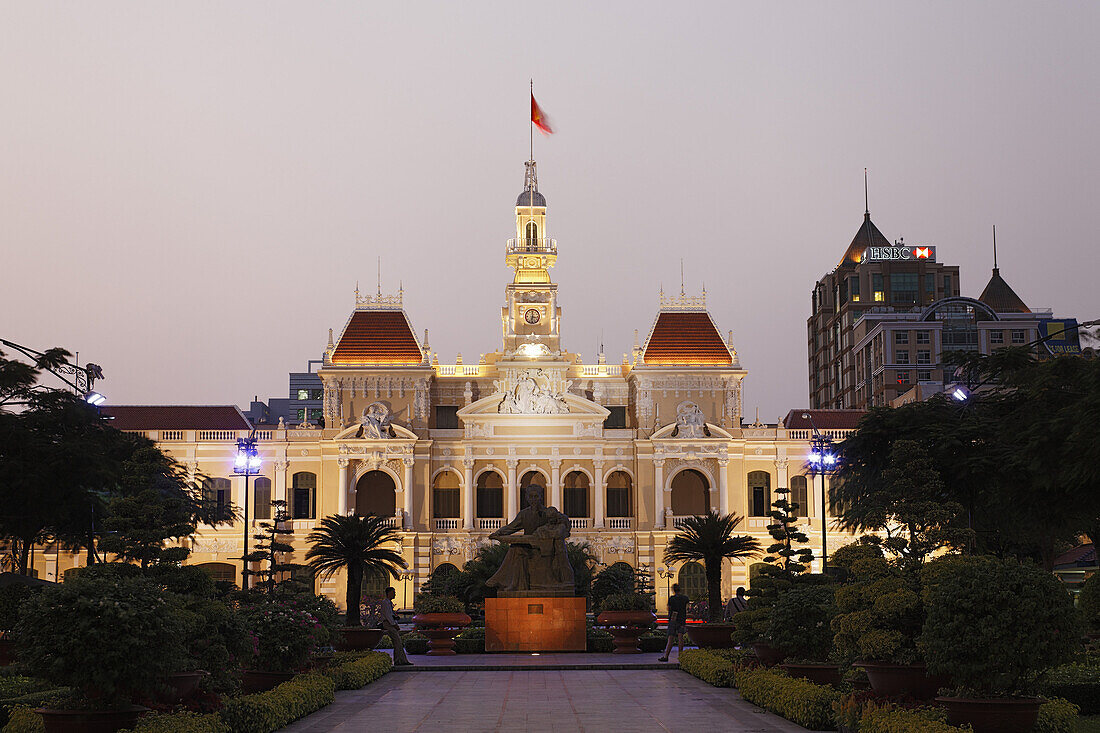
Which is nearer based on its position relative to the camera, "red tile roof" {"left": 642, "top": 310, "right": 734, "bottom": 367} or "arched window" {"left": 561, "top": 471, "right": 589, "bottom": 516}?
"red tile roof" {"left": 642, "top": 310, "right": 734, "bottom": 367}

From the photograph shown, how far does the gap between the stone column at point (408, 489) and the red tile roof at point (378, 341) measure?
17.8ft

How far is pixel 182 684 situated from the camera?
15.6 meters

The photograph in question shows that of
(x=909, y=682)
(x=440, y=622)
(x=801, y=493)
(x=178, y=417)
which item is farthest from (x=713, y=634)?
(x=178, y=417)

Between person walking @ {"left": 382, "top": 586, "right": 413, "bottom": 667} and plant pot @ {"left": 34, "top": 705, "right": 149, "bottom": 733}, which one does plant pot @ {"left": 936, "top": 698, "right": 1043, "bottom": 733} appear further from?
person walking @ {"left": 382, "top": 586, "right": 413, "bottom": 667}

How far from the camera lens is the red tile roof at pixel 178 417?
247 feet

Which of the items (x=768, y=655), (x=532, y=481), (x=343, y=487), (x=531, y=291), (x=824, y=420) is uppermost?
(x=531, y=291)

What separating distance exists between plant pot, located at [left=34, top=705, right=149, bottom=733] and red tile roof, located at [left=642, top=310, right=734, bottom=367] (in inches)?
2344

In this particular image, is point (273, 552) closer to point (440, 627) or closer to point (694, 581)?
point (440, 627)

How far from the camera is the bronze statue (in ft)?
99.8

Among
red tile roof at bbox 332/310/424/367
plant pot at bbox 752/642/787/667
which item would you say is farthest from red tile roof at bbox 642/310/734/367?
plant pot at bbox 752/642/787/667

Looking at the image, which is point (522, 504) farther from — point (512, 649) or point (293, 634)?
point (293, 634)

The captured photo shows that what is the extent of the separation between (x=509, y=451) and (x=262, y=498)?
532 inches

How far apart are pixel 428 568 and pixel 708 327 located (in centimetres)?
2044

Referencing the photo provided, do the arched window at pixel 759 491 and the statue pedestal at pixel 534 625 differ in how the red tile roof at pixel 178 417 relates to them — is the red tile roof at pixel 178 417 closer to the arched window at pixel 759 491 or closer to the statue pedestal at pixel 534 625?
the arched window at pixel 759 491
